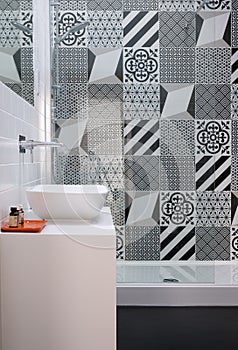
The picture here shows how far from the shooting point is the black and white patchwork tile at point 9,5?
2053 mm

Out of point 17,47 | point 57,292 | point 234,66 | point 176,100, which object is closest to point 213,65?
point 234,66

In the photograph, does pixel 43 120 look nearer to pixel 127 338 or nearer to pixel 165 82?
pixel 165 82

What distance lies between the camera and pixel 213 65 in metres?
3.61

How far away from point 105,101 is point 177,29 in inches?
31.3

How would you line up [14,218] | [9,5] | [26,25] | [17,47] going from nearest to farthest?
[14,218]
[9,5]
[17,47]
[26,25]

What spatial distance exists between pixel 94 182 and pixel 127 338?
1.26 m

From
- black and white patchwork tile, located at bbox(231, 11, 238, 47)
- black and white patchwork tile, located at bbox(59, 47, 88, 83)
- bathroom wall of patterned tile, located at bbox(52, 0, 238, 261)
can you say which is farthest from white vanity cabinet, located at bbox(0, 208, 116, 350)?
black and white patchwork tile, located at bbox(231, 11, 238, 47)

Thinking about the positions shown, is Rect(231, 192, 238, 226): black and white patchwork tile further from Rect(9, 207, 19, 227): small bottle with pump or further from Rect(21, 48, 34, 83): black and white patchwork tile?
Rect(9, 207, 19, 227): small bottle with pump

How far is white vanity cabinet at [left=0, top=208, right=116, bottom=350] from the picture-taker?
1.55 metres

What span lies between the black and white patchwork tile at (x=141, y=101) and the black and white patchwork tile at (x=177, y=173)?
1.20 ft

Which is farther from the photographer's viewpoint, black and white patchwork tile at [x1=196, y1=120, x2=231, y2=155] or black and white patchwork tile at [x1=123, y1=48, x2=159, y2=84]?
black and white patchwork tile at [x1=196, y1=120, x2=231, y2=155]

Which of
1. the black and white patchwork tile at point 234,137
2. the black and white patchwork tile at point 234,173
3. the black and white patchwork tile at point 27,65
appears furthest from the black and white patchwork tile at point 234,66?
the black and white patchwork tile at point 27,65

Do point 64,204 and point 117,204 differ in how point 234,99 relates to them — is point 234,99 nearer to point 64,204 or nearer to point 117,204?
point 117,204

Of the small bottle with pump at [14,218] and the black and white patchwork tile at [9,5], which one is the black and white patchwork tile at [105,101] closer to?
the black and white patchwork tile at [9,5]
